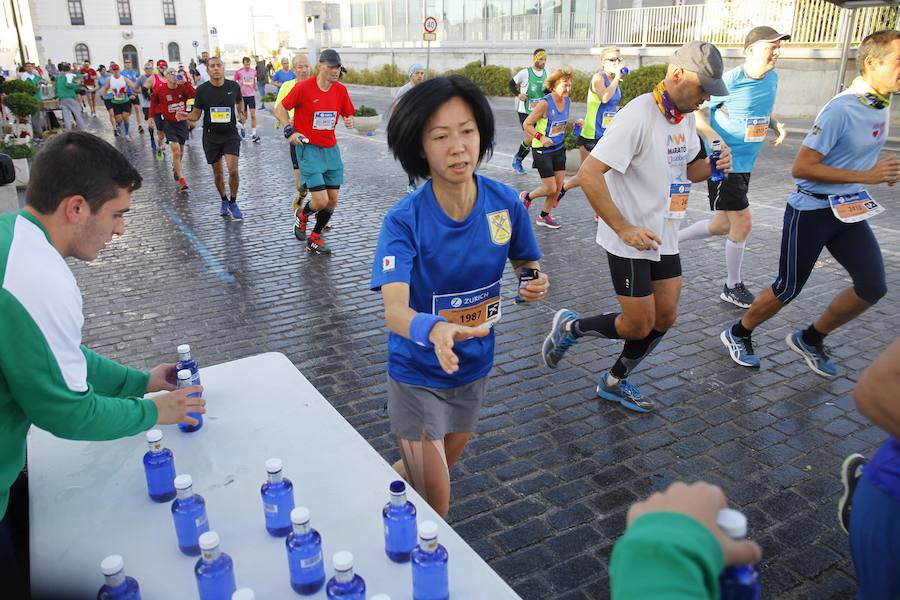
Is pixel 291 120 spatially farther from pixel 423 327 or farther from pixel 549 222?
pixel 423 327

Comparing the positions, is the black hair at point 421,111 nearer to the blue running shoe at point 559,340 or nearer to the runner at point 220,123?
the blue running shoe at point 559,340

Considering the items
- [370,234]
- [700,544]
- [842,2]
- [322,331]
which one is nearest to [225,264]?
[370,234]

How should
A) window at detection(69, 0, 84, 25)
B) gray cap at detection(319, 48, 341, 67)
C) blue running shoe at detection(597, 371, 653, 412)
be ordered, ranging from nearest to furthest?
blue running shoe at detection(597, 371, 653, 412) < gray cap at detection(319, 48, 341, 67) < window at detection(69, 0, 84, 25)

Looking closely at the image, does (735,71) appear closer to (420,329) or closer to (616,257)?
(616,257)

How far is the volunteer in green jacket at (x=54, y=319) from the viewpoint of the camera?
1986 millimetres

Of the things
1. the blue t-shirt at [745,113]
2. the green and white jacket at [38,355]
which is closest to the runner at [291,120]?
the blue t-shirt at [745,113]

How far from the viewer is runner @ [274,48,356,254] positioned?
8.27m

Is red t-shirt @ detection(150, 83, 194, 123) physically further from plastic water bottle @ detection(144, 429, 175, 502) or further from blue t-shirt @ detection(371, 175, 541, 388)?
plastic water bottle @ detection(144, 429, 175, 502)

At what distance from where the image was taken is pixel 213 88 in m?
10.4

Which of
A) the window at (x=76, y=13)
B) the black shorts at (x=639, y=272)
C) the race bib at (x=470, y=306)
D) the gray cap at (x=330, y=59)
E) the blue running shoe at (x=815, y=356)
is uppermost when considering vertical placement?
the window at (x=76, y=13)

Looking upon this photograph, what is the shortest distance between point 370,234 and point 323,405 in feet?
22.1

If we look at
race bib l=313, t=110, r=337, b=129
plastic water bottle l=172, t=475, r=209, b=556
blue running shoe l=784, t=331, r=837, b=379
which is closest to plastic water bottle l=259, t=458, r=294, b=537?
plastic water bottle l=172, t=475, r=209, b=556

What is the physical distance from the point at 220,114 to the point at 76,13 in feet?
268

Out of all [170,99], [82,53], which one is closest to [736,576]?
[170,99]
